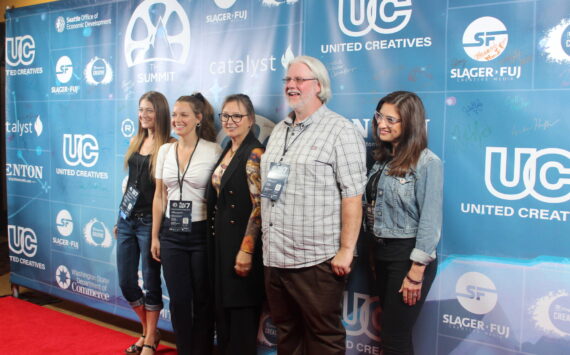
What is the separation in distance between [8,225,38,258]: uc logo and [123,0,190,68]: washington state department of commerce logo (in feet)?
5.59

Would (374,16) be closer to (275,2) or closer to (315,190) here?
(275,2)

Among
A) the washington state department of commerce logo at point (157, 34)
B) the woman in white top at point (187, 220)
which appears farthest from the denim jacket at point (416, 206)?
the washington state department of commerce logo at point (157, 34)

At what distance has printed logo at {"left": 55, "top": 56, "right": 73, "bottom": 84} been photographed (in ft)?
12.1

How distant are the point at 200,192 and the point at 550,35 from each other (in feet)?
5.51

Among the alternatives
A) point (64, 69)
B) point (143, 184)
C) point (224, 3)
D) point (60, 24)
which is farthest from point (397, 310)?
point (60, 24)

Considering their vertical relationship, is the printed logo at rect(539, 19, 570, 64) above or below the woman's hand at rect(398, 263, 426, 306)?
above

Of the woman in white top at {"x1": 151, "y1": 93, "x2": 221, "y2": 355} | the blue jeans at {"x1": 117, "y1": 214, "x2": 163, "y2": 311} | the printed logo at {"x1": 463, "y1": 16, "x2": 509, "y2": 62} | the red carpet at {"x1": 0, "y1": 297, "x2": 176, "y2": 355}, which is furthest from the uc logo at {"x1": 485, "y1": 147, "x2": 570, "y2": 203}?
the red carpet at {"x1": 0, "y1": 297, "x2": 176, "y2": 355}

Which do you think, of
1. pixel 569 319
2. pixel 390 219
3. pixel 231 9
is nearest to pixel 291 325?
pixel 390 219

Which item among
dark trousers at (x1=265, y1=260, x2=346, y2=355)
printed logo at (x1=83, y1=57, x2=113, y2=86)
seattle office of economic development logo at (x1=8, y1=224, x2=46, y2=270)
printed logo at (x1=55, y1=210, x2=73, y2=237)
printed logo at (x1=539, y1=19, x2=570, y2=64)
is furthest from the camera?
seattle office of economic development logo at (x1=8, y1=224, x2=46, y2=270)

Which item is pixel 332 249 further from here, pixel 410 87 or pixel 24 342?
pixel 24 342

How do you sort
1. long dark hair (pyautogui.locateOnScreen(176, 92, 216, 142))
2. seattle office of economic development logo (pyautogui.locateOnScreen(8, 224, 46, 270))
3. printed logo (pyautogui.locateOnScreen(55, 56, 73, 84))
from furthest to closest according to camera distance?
seattle office of economic development logo (pyautogui.locateOnScreen(8, 224, 46, 270)) → printed logo (pyautogui.locateOnScreen(55, 56, 73, 84)) → long dark hair (pyautogui.locateOnScreen(176, 92, 216, 142))

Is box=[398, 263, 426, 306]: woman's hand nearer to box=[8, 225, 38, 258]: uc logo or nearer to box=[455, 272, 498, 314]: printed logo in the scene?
box=[455, 272, 498, 314]: printed logo

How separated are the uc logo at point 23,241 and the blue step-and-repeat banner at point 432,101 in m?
0.72

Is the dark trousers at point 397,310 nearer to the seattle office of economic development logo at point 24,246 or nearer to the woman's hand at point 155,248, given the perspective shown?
the woman's hand at point 155,248
